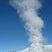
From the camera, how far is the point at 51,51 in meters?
107

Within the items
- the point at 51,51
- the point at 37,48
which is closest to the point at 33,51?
the point at 37,48

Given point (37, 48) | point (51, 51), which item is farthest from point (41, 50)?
point (51, 51)

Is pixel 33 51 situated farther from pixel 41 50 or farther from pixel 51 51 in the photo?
pixel 51 51

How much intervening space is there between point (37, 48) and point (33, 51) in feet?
6.31

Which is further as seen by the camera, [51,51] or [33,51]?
[51,51]

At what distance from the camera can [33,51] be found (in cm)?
5575

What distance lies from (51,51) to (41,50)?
2001 inches

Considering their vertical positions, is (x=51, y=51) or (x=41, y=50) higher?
(x=51, y=51)

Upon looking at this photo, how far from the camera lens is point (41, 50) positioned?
58.0m

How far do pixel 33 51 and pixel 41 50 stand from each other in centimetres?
382

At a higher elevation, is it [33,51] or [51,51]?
[51,51]

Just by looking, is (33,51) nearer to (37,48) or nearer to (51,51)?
(37,48)

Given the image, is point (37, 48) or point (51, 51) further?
point (51, 51)

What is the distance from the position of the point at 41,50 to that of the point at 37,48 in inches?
93.8
